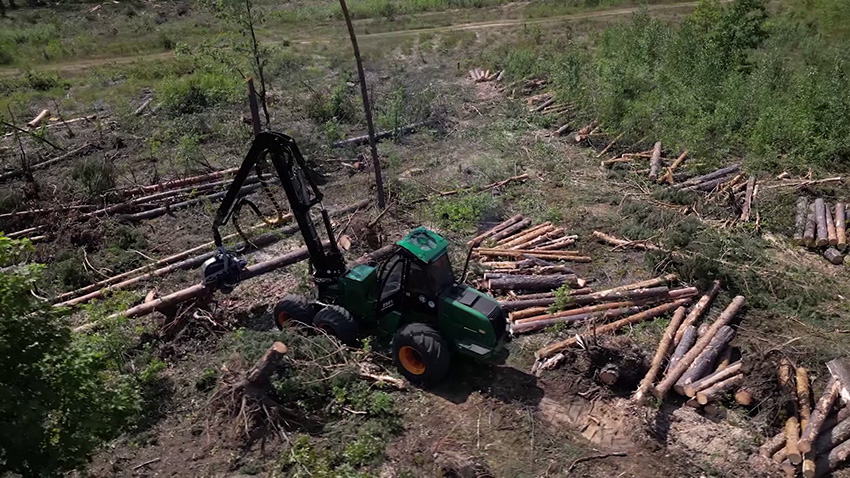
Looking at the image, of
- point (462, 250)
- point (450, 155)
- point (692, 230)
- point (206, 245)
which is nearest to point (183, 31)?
point (450, 155)

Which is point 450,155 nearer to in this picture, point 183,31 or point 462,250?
point 462,250

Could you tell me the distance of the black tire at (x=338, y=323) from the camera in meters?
11.2

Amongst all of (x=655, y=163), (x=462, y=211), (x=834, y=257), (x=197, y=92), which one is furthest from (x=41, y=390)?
(x=197, y=92)

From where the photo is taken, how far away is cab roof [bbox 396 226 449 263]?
34.1ft

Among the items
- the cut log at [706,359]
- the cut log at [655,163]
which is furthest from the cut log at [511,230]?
the cut log at [706,359]

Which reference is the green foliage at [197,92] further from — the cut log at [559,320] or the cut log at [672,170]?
the cut log at [559,320]

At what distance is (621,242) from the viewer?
14.8 meters

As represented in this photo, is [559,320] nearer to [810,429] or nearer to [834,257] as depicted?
[810,429]

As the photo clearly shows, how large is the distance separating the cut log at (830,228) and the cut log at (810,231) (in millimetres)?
255

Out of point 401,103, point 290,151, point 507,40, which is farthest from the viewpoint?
point 507,40

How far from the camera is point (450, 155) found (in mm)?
20844

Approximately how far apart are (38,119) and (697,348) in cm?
2410

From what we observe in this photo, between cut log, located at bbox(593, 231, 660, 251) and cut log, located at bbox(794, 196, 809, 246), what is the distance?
12.4 feet

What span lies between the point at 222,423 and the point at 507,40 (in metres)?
30.4
